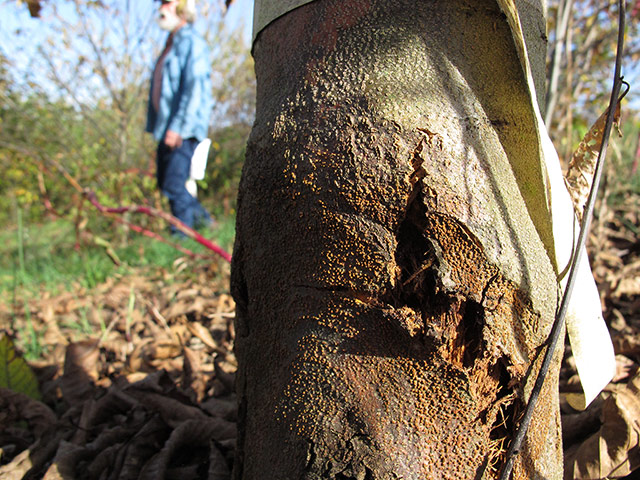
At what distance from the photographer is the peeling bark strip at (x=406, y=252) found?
31.6 inches

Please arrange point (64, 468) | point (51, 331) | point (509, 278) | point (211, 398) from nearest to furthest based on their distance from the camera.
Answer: point (509, 278)
point (64, 468)
point (211, 398)
point (51, 331)

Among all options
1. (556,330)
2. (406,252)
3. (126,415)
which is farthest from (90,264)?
(556,330)

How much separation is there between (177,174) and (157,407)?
153 inches

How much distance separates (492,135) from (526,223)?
0.16 meters

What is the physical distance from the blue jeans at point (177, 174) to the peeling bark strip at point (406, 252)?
4429 millimetres

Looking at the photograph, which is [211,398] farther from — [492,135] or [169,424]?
[492,135]

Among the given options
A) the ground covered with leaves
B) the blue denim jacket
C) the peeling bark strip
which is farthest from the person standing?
the peeling bark strip

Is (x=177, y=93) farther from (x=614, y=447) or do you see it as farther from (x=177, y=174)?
(x=614, y=447)

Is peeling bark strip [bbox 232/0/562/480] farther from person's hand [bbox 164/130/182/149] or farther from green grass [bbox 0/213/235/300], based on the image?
person's hand [bbox 164/130/182/149]

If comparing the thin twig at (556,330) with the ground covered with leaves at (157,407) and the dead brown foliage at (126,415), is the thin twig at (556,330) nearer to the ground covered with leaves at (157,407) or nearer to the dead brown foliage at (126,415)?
the ground covered with leaves at (157,407)

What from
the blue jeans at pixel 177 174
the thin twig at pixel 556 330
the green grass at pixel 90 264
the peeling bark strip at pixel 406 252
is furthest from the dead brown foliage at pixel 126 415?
the blue jeans at pixel 177 174

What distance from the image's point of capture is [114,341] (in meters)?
2.40

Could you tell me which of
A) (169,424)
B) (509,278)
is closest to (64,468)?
(169,424)

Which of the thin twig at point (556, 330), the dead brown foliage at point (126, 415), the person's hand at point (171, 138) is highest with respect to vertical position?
the person's hand at point (171, 138)
